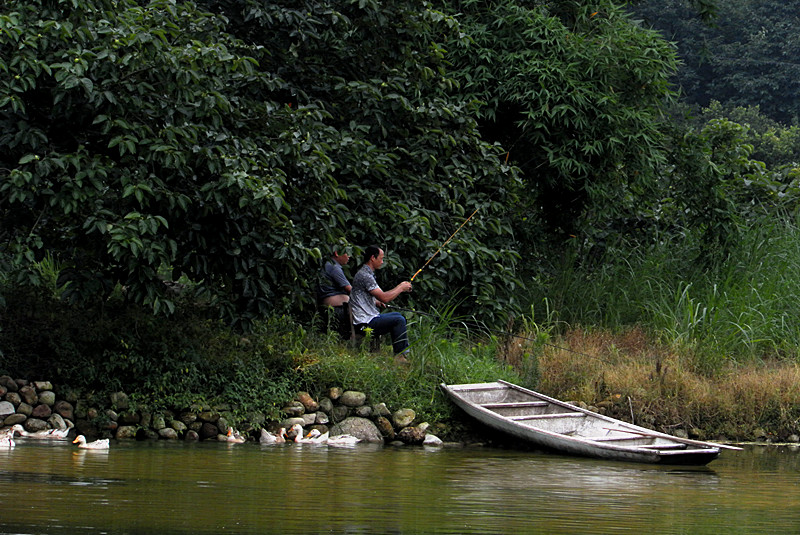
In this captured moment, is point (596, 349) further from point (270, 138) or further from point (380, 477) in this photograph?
point (380, 477)

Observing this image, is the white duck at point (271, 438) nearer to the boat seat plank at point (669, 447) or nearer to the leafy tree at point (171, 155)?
the leafy tree at point (171, 155)

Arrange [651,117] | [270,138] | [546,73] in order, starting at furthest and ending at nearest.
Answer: [651,117] → [546,73] → [270,138]

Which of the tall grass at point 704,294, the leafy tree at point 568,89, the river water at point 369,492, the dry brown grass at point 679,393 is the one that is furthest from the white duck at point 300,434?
the leafy tree at point 568,89

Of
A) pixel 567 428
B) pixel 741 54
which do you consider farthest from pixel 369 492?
pixel 741 54

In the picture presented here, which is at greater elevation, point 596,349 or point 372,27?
point 372,27

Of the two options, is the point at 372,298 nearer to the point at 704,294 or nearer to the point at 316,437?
the point at 316,437

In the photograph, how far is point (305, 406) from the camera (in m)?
11.3

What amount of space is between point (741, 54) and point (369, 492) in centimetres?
3203

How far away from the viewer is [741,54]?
119 ft

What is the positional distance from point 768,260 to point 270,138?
8486 mm

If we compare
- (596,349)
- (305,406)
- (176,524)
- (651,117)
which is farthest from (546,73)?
(176,524)

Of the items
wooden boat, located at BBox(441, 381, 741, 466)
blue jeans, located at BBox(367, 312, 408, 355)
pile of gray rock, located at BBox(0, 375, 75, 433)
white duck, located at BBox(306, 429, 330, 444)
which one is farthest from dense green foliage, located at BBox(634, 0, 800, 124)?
pile of gray rock, located at BBox(0, 375, 75, 433)

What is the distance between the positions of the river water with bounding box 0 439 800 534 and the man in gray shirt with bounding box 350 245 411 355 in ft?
6.78

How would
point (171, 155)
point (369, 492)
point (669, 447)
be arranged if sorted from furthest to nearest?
1. point (669, 447)
2. point (171, 155)
3. point (369, 492)
